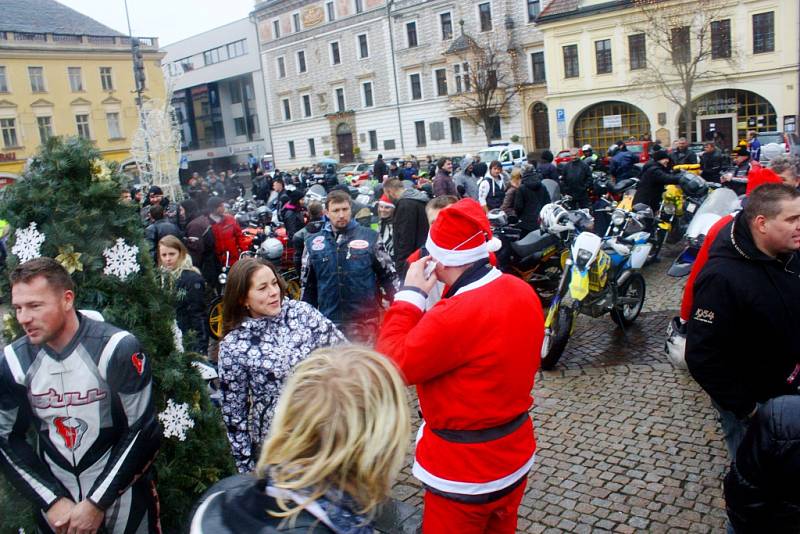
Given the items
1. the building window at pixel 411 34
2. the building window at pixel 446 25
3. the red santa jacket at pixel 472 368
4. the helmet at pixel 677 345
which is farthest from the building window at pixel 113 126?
the red santa jacket at pixel 472 368

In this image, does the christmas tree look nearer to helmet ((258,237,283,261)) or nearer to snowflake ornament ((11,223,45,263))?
snowflake ornament ((11,223,45,263))

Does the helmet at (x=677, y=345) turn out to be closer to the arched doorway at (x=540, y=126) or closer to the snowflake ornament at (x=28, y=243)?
the snowflake ornament at (x=28, y=243)

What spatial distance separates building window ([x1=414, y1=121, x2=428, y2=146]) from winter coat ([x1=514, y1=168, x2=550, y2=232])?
129 ft

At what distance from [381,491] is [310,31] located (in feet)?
186

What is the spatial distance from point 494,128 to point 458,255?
42811 millimetres

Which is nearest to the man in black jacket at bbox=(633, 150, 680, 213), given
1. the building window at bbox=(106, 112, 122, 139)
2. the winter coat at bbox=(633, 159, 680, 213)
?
the winter coat at bbox=(633, 159, 680, 213)

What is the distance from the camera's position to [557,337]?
6.30 m

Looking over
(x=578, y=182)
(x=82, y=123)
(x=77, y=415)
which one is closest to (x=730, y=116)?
(x=578, y=182)

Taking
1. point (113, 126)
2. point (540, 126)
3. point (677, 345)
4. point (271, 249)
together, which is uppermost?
point (113, 126)

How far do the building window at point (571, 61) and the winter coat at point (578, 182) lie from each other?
27.5 metres

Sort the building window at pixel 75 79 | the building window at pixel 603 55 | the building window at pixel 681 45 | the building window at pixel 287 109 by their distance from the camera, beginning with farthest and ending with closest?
the building window at pixel 287 109
the building window at pixel 75 79
the building window at pixel 603 55
the building window at pixel 681 45

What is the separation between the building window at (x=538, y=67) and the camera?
135 ft

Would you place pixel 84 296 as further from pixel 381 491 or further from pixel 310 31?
pixel 310 31

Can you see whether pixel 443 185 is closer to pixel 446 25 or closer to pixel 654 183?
pixel 654 183
